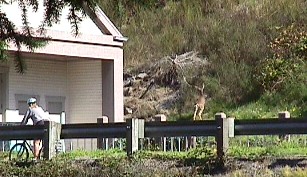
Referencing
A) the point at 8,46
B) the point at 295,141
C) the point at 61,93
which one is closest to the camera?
the point at 8,46

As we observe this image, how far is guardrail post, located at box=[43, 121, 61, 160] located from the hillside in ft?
38.6

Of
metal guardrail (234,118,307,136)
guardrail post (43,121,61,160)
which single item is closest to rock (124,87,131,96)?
guardrail post (43,121,61,160)

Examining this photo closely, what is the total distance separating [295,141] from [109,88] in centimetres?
894

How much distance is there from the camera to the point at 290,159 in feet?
59.1

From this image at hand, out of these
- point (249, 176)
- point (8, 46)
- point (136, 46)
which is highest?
point (136, 46)

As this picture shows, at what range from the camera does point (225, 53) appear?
1441 inches

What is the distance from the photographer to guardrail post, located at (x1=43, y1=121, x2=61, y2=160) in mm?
20125

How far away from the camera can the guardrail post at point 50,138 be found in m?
20.1

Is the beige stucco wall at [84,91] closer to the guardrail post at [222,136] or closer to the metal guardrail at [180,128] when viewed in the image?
the metal guardrail at [180,128]

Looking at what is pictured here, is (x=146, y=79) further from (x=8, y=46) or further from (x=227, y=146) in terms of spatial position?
(x=8, y=46)

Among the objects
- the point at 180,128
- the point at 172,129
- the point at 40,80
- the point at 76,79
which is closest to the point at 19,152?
the point at 172,129

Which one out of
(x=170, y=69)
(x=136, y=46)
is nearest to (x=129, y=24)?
(x=136, y=46)

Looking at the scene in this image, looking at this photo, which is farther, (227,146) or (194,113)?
(194,113)

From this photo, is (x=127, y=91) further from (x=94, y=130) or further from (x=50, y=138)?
(x=50, y=138)
